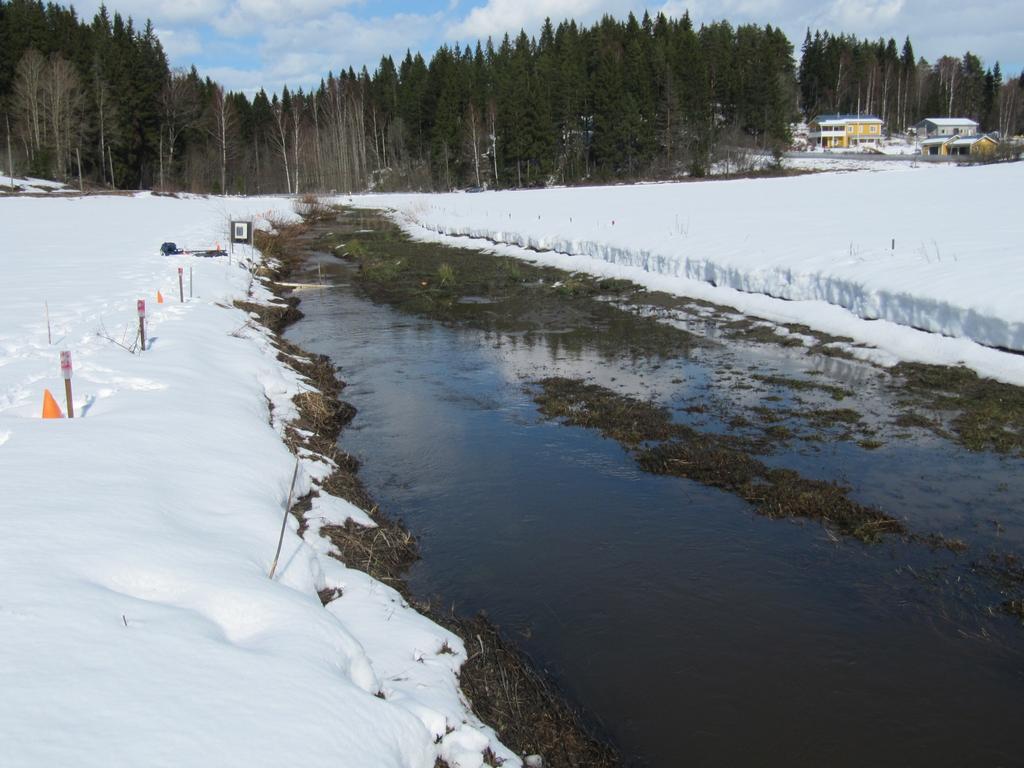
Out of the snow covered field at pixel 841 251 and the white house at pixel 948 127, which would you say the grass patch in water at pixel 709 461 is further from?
the white house at pixel 948 127

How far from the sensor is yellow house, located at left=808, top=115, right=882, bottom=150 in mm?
96500

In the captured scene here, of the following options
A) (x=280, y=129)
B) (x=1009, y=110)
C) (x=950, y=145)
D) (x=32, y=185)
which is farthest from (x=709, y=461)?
(x=1009, y=110)

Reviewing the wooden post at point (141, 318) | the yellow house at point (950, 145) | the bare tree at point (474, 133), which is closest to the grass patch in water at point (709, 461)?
the wooden post at point (141, 318)

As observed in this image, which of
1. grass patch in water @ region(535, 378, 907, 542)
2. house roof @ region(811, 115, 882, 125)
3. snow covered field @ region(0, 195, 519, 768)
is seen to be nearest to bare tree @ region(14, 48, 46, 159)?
snow covered field @ region(0, 195, 519, 768)

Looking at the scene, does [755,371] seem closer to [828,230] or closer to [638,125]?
[828,230]

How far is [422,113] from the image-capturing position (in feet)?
306

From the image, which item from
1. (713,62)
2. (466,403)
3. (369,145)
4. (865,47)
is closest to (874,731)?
(466,403)

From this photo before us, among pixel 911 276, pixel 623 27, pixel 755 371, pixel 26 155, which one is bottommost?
pixel 755 371

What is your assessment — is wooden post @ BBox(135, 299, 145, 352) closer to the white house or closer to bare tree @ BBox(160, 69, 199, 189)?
bare tree @ BBox(160, 69, 199, 189)

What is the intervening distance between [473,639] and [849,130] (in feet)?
350

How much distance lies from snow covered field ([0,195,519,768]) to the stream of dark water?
1.00 meters

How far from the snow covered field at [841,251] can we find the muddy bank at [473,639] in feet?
29.5

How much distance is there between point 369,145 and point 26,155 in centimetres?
4140

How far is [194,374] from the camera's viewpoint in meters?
10.1
